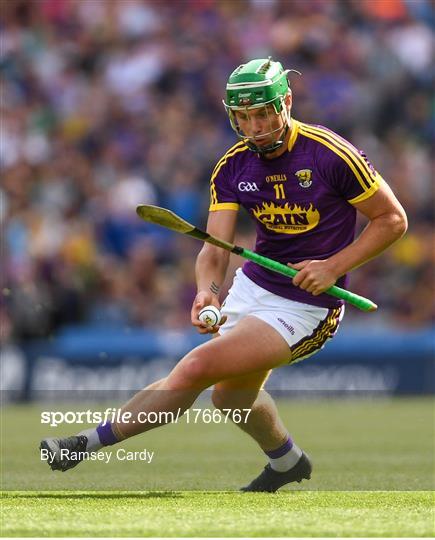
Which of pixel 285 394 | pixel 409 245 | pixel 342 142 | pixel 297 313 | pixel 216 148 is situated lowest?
pixel 285 394

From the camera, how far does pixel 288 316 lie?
6.64 meters

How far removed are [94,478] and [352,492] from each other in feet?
5.55

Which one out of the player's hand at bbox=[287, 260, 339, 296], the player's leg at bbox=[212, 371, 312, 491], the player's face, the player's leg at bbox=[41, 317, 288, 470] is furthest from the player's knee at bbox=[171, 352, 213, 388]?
the player's face

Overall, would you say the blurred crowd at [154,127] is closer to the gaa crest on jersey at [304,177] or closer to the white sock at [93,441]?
the gaa crest on jersey at [304,177]

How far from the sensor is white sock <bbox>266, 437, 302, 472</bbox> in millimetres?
6996

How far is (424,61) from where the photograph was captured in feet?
56.0

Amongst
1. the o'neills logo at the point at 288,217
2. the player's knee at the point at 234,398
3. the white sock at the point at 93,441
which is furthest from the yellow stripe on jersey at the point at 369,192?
the white sock at the point at 93,441

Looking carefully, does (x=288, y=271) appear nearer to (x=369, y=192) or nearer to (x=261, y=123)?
(x=369, y=192)

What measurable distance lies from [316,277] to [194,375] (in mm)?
800

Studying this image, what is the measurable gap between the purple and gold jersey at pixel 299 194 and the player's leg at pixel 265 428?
1.82 feet

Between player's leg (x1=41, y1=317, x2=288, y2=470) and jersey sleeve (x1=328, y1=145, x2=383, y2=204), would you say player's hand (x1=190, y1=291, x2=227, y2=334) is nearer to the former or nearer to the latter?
player's leg (x1=41, y1=317, x2=288, y2=470)

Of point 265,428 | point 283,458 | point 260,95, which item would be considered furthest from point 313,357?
point 260,95

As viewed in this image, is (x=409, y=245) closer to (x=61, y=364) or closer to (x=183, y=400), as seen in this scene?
(x=61, y=364)

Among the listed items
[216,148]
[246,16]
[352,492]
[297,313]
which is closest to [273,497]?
[352,492]
